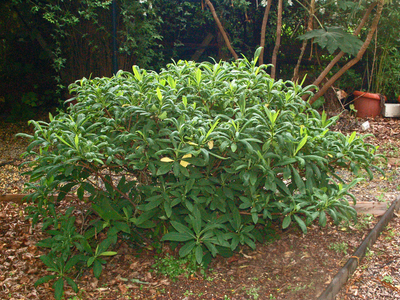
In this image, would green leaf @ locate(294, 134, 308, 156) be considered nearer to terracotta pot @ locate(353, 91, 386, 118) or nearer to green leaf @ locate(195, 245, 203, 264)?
green leaf @ locate(195, 245, 203, 264)

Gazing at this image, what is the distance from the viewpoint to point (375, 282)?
8.36 ft

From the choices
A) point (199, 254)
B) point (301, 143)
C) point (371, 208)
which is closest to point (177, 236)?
point (199, 254)

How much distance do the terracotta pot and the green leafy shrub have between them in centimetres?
473

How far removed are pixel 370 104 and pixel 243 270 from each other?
546 cm

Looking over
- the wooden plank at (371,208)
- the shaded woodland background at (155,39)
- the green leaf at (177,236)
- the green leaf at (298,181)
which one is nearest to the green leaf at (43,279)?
the green leaf at (177,236)

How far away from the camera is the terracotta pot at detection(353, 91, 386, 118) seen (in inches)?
276

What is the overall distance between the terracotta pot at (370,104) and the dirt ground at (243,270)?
4.21 m

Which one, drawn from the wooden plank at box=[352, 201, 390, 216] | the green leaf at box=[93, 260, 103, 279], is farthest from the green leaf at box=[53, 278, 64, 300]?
the wooden plank at box=[352, 201, 390, 216]

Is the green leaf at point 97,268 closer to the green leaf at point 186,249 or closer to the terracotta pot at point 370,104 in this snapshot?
the green leaf at point 186,249

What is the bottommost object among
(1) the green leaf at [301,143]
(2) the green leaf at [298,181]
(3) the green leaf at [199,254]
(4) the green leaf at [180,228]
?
(3) the green leaf at [199,254]

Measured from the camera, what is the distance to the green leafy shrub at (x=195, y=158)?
92.3 inches

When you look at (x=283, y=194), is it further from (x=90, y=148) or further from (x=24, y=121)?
(x=24, y=121)

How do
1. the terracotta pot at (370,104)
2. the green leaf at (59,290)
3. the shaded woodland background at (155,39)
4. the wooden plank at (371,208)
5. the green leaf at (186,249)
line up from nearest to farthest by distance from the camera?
1. the green leaf at (59,290)
2. the green leaf at (186,249)
3. the wooden plank at (371,208)
4. the shaded woodland background at (155,39)
5. the terracotta pot at (370,104)

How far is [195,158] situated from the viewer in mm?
2361
